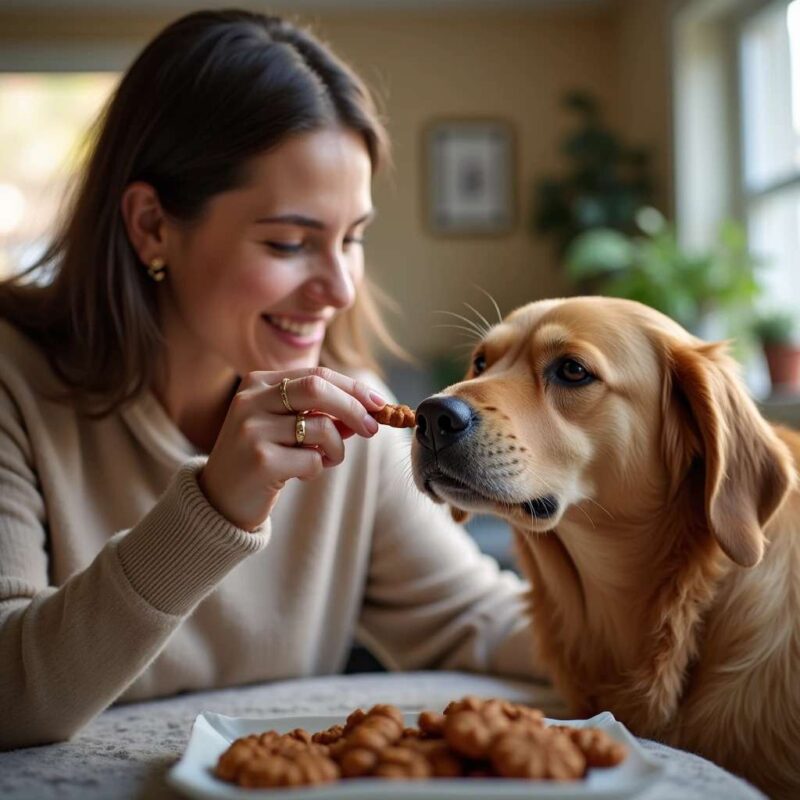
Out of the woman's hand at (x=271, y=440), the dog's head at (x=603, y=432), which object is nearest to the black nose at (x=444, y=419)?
the dog's head at (x=603, y=432)

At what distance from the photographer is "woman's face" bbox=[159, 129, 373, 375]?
1502mm

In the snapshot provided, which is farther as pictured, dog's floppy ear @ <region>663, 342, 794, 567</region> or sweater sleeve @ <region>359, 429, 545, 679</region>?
sweater sleeve @ <region>359, 429, 545, 679</region>

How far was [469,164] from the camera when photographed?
240 inches

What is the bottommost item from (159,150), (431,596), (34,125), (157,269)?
(431,596)

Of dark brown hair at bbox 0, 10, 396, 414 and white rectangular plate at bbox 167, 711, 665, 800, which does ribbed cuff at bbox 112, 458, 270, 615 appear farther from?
dark brown hair at bbox 0, 10, 396, 414

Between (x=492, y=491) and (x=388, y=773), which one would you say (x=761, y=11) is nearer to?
(x=492, y=491)

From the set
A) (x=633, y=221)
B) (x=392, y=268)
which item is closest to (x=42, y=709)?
(x=633, y=221)

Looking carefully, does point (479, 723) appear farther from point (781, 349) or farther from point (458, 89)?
point (458, 89)

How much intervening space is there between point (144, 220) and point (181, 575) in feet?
2.50

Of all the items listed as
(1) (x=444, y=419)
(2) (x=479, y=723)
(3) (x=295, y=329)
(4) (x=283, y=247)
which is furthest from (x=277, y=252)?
(2) (x=479, y=723)

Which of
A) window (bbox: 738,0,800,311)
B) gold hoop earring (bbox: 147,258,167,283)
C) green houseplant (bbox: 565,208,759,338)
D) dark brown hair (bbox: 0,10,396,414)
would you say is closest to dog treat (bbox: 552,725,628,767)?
dark brown hair (bbox: 0,10,396,414)

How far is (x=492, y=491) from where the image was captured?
1202 mm

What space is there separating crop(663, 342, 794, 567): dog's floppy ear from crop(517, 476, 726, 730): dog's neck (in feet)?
0.24

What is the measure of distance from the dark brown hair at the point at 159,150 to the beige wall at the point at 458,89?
4422 mm
